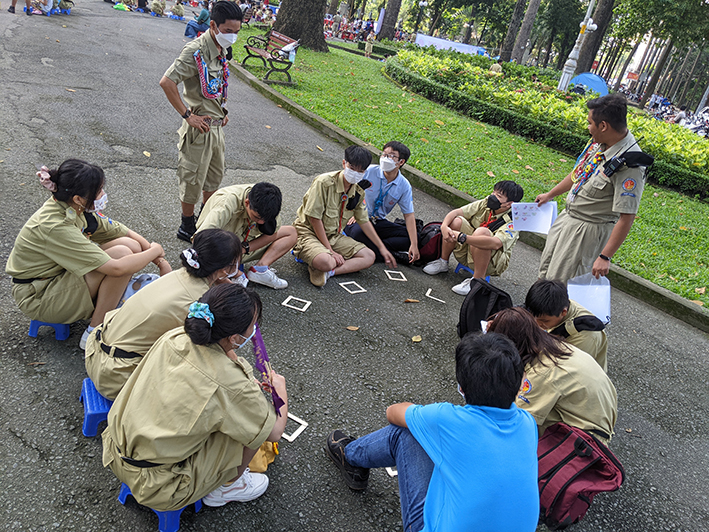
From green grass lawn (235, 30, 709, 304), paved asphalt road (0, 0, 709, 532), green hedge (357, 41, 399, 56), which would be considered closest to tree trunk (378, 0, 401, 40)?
green hedge (357, 41, 399, 56)

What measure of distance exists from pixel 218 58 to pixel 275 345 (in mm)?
2631

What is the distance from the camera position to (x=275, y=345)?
141 inches

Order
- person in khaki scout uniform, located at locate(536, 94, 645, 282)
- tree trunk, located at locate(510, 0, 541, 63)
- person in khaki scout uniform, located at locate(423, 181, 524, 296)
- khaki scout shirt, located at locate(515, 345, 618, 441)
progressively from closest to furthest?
khaki scout shirt, located at locate(515, 345, 618, 441), person in khaki scout uniform, located at locate(536, 94, 645, 282), person in khaki scout uniform, located at locate(423, 181, 524, 296), tree trunk, located at locate(510, 0, 541, 63)

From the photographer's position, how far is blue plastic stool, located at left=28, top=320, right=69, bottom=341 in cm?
305

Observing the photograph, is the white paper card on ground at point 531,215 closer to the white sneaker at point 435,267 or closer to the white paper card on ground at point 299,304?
the white sneaker at point 435,267

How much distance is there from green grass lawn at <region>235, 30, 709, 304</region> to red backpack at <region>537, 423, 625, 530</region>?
14.1 ft

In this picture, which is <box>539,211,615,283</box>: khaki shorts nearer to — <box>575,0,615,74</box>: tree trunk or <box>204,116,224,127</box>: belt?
<box>204,116,224,127</box>: belt

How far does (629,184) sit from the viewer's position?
11.8 feet

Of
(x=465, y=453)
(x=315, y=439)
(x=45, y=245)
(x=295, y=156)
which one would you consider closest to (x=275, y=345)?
(x=315, y=439)

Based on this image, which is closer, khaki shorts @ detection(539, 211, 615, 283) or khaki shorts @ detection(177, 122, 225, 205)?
khaki shorts @ detection(539, 211, 615, 283)

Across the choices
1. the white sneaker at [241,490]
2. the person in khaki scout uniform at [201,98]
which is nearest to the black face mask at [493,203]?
the person in khaki scout uniform at [201,98]

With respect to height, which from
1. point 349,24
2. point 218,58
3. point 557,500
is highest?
point 349,24

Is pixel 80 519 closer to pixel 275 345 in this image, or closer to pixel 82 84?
pixel 275 345

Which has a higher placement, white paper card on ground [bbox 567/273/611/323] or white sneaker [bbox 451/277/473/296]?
white paper card on ground [bbox 567/273/611/323]
